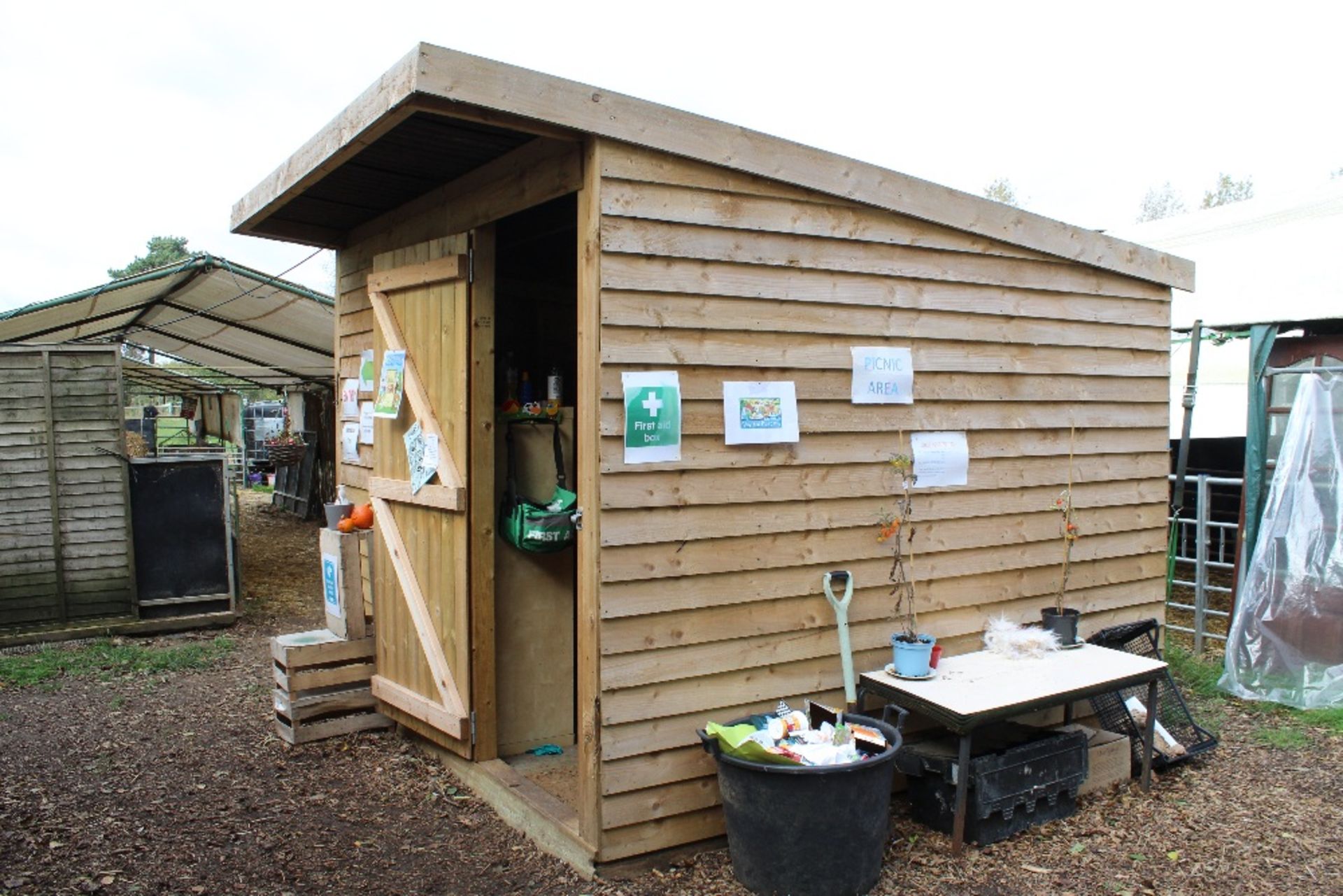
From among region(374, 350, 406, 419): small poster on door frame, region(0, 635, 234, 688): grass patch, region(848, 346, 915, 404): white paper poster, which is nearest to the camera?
region(848, 346, 915, 404): white paper poster

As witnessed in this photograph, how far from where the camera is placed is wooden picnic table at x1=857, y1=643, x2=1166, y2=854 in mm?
3441

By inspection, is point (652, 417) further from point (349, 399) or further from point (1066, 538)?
point (349, 399)

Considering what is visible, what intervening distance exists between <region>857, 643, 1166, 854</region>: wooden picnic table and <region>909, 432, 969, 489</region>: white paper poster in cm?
79

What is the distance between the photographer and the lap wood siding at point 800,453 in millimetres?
3314

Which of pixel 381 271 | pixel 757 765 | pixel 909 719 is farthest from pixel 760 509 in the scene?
pixel 381 271

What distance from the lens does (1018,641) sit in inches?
165

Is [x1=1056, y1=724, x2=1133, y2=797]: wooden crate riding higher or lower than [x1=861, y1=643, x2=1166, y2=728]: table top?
lower

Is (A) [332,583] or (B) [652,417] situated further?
(A) [332,583]

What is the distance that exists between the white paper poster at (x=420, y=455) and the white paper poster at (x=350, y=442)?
0.85m

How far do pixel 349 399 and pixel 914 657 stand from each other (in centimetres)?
341

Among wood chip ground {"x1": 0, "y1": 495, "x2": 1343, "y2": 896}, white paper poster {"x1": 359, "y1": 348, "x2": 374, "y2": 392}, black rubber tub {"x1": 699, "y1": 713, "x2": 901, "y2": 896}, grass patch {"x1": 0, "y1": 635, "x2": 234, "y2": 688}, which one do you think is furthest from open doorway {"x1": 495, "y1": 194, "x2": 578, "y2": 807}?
grass patch {"x1": 0, "y1": 635, "x2": 234, "y2": 688}

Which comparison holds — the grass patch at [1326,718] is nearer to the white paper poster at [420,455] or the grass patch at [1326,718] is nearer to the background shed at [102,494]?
the white paper poster at [420,455]

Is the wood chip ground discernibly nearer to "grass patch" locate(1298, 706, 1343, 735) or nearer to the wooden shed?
"grass patch" locate(1298, 706, 1343, 735)

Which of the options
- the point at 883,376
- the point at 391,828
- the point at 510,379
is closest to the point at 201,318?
the point at 510,379
